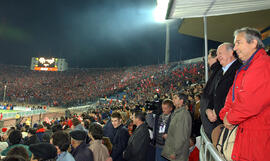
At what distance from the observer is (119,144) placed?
378 centimetres

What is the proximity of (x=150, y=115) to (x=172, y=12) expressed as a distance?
106 inches

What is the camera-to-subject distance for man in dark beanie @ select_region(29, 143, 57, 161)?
2.38 meters

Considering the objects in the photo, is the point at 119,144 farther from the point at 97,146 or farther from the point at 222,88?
the point at 222,88

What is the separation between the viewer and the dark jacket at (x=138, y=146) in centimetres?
352

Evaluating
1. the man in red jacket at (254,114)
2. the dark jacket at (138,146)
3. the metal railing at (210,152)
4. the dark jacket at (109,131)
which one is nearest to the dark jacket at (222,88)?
the metal railing at (210,152)

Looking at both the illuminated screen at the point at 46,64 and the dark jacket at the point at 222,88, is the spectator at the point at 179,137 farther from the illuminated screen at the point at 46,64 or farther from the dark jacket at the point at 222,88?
the illuminated screen at the point at 46,64

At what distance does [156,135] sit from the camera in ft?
14.5

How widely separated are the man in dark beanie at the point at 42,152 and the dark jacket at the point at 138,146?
154 cm

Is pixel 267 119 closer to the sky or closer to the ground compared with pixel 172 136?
closer to the sky

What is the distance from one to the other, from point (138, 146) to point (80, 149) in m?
1.13

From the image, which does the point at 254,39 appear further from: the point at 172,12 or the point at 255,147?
the point at 172,12

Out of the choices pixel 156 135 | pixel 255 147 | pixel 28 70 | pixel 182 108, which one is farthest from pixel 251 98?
pixel 28 70

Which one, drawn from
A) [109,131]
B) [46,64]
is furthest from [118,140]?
[46,64]

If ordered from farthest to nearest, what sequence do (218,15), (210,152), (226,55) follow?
(218,15)
(226,55)
(210,152)
